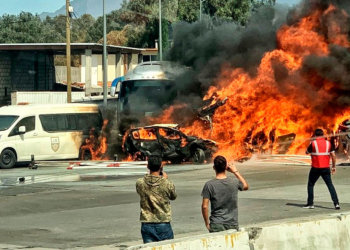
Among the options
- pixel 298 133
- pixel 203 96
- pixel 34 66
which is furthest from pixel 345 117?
pixel 34 66

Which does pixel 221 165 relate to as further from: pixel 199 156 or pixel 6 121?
pixel 6 121

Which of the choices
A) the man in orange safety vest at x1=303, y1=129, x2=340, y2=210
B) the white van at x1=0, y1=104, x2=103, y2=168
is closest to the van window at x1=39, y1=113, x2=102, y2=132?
the white van at x1=0, y1=104, x2=103, y2=168

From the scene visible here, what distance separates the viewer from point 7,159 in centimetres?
2509

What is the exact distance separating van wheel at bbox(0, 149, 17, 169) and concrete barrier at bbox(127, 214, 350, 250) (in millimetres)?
17281

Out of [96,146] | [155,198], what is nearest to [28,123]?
[96,146]

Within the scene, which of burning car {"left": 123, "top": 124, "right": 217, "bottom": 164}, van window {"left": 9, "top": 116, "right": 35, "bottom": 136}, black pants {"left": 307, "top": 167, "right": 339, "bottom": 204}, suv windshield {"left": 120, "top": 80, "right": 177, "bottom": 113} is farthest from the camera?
suv windshield {"left": 120, "top": 80, "right": 177, "bottom": 113}

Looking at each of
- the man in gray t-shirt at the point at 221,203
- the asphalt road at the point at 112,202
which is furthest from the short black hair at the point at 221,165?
the asphalt road at the point at 112,202

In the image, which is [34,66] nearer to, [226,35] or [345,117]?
[226,35]

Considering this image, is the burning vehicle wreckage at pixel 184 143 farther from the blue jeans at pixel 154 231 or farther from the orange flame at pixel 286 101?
the blue jeans at pixel 154 231

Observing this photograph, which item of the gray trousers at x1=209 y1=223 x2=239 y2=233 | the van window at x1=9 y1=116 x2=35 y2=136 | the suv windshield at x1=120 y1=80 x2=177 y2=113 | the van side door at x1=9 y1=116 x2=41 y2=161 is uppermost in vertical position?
the suv windshield at x1=120 y1=80 x2=177 y2=113

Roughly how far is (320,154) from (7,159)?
43.9 ft

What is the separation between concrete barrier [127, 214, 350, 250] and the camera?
7.50m

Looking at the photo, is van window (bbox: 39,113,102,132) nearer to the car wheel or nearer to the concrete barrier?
the car wheel

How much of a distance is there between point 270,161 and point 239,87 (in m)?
2.82
